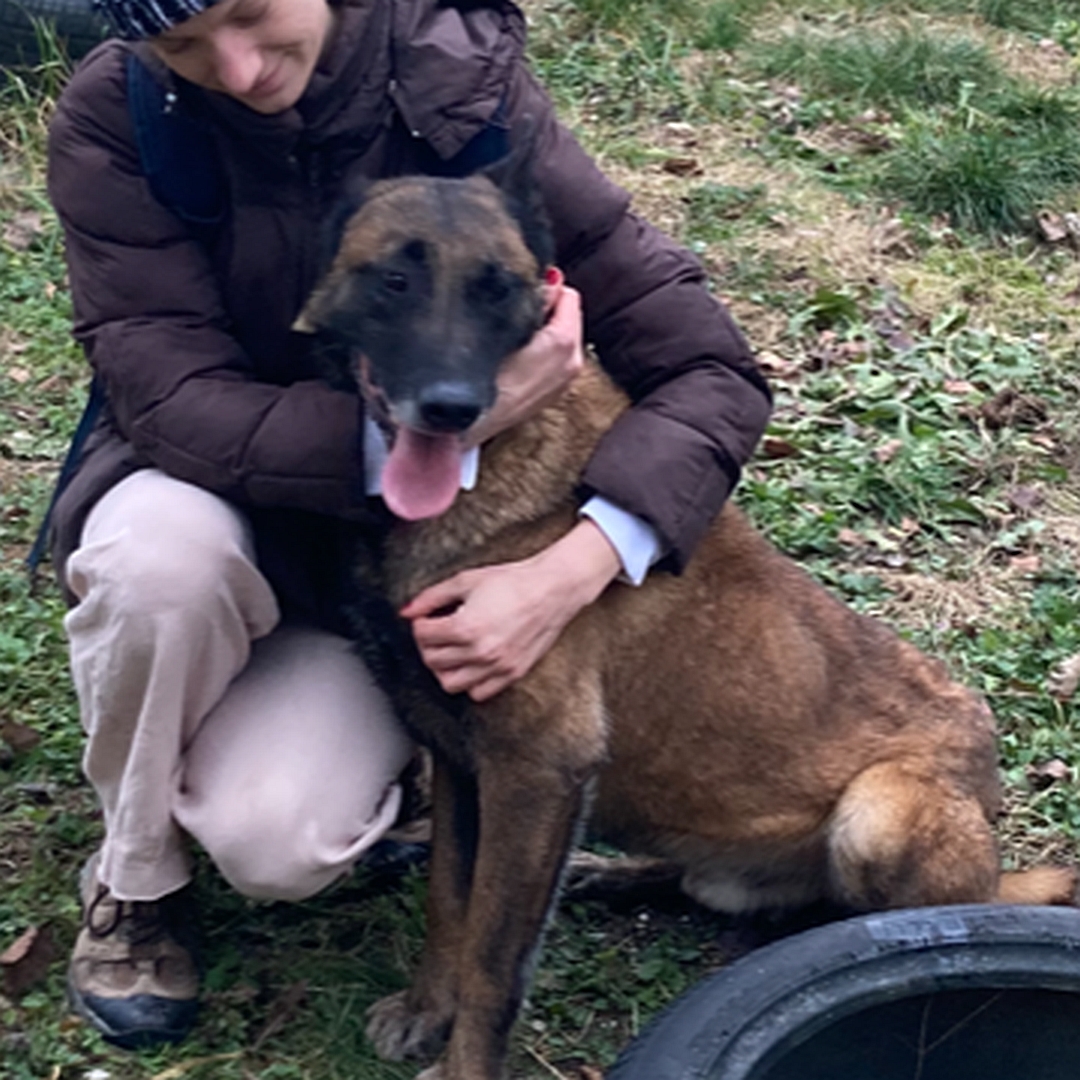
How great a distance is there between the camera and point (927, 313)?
586cm

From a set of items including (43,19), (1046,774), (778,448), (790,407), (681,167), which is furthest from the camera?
(681,167)

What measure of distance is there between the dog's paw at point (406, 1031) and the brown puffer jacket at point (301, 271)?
0.92 m

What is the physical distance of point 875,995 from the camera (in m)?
2.65

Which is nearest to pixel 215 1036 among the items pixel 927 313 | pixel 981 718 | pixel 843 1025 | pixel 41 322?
pixel 843 1025

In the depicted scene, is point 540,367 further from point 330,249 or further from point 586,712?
point 586,712

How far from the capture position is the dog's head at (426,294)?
2627mm

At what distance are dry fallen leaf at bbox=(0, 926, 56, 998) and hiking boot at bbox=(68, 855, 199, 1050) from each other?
77 mm

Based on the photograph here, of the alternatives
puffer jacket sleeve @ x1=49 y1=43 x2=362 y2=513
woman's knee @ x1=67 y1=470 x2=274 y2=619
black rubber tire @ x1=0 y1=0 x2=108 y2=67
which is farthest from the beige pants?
black rubber tire @ x1=0 y1=0 x2=108 y2=67

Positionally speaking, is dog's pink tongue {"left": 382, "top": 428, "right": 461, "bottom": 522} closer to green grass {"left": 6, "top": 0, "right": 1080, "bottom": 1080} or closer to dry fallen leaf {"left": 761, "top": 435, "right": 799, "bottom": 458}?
green grass {"left": 6, "top": 0, "right": 1080, "bottom": 1080}

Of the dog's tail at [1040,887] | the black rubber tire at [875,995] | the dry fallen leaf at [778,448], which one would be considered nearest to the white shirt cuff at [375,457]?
the black rubber tire at [875,995]

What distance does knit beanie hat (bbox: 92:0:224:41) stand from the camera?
2418 millimetres

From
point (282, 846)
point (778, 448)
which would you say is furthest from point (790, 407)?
point (282, 846)

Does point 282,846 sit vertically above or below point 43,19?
above

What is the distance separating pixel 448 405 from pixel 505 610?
15.5 inches
